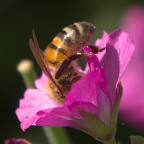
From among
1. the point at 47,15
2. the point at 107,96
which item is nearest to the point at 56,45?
the point at 107,96

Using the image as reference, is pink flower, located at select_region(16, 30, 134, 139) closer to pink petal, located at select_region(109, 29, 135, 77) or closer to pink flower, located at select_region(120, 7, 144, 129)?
pink petal, located at select_region(109, 29, 135, 77)

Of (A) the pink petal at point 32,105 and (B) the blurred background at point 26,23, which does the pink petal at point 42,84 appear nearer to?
(A) the pink petal at point 32,105

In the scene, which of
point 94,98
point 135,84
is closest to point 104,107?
point 94,98

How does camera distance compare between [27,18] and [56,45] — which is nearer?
[56,45]

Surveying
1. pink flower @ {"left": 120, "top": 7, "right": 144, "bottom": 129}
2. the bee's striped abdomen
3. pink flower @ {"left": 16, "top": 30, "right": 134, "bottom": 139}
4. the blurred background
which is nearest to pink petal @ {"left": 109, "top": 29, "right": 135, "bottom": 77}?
pink flower @ {"left": 16, "top": 30, "right": 134, "bottom": 139}

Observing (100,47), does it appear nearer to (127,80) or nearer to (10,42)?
(127,80)
